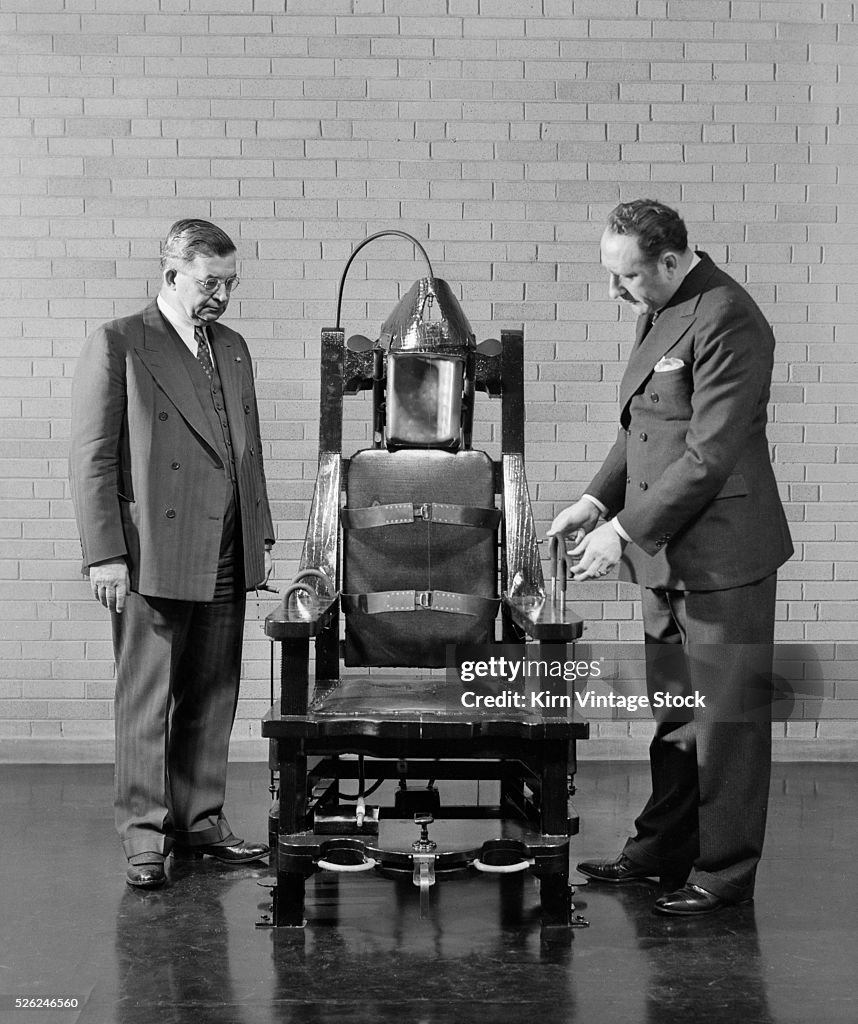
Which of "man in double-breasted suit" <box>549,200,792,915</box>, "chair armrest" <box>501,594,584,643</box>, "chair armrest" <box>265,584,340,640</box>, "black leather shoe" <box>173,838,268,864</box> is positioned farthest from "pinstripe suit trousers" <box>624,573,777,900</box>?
"black leather shoe" <box>173,838,268,864</box>

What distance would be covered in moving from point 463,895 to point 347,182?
2872 millimetres

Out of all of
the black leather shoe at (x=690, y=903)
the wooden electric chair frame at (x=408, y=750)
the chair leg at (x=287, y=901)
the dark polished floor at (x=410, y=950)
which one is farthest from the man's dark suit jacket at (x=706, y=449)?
the chair leg at (x=287, y=901)

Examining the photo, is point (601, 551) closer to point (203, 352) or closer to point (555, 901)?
point (555, 901)

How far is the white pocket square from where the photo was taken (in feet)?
9.68

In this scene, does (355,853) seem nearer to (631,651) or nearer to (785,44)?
(631,651)

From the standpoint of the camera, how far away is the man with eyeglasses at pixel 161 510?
3.20 meters

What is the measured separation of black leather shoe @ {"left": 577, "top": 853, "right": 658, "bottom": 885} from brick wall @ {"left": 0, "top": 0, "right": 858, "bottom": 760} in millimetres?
1659

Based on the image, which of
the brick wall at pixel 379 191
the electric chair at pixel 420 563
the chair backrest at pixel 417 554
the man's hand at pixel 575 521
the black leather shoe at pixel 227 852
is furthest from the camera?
the brick wall at pixel 379 191

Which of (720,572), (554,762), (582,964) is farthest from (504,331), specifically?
(582,964)

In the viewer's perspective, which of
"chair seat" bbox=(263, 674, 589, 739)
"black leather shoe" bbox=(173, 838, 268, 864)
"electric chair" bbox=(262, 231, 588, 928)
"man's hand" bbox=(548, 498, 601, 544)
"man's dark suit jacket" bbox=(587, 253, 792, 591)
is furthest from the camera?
"black leather shoe" bbox=(173, 838, 268, 864)

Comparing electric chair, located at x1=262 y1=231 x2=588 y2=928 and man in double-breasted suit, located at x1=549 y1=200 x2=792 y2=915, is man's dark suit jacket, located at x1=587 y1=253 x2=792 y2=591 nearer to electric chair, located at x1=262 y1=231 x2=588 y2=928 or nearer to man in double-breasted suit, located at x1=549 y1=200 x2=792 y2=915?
man in double-breasted suit, located at x1=549 y1=200 x2=792 y2=915

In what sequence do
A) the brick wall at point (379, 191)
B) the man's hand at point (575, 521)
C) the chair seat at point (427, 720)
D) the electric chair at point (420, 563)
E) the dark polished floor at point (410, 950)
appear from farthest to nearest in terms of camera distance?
the brick wall at point (379, 191)
the man's hand at point (575, 521)
the electric chair at point (420, 563)
the chair seat at point (427, 720)
the dark polished floor at point (410, 950)

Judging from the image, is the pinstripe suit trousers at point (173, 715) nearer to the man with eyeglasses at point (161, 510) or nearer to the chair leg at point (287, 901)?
the man with eyeglasses at point (161, 510)

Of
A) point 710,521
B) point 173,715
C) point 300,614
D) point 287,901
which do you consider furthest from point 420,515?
point 287,901
